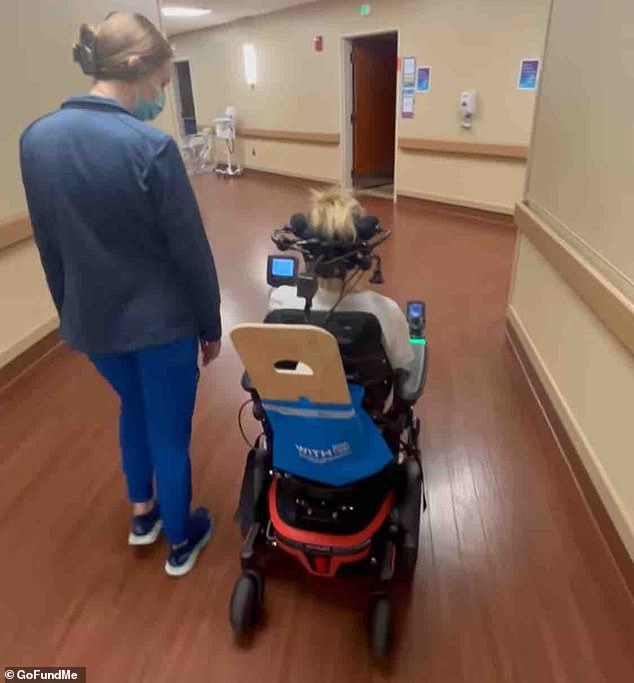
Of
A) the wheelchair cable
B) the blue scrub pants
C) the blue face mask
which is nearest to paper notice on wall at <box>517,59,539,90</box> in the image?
the wheelchair cable

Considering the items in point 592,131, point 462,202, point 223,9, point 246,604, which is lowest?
point 246,604

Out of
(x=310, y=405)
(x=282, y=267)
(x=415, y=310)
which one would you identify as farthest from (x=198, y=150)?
(x=310, y=405)

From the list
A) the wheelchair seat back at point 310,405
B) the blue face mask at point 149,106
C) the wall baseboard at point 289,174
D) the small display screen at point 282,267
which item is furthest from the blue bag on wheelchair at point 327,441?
the wall baseboard at point 289,174

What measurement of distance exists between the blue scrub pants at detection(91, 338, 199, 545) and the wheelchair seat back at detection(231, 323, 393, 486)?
25cm

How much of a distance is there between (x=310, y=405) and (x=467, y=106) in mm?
5144

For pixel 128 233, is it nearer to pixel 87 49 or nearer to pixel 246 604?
pixel 87 49

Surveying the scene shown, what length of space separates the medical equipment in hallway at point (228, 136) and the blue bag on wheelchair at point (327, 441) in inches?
334

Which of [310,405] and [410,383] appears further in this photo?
[410,383]

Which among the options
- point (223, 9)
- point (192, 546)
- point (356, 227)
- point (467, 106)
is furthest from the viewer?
point (223, 9)

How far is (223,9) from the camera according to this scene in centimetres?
715

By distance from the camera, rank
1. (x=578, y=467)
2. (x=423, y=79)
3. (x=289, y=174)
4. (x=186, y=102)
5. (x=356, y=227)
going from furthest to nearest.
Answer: (x=186, y=102) < (x=289, y=174) < (x=423, y=79) < (x=578, y=467) < (x=356, y=227)

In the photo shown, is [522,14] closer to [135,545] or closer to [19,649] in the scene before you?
[135,545]

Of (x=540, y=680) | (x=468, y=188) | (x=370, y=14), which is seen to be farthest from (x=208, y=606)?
(x=370, y=14)

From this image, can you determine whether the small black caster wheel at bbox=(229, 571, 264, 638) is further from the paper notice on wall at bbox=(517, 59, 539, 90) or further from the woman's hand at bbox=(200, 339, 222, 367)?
the paper notice on wall at bbox=(517, 59, 539, 90)
